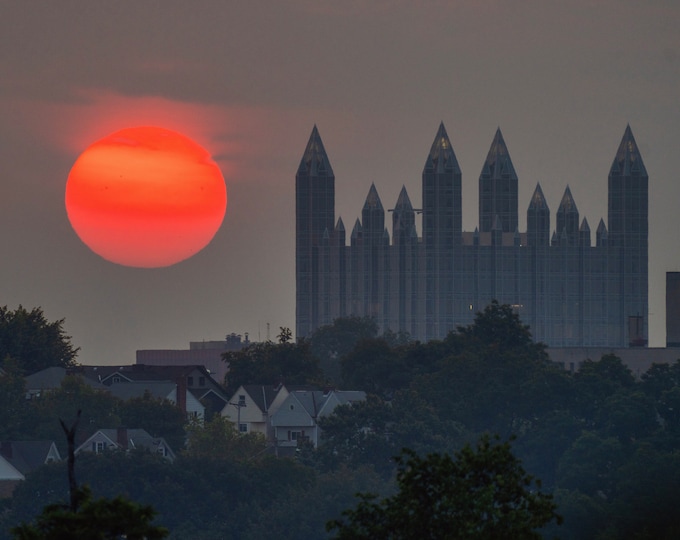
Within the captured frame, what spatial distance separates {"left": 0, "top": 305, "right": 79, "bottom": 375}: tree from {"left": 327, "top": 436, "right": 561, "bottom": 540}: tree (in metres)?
106

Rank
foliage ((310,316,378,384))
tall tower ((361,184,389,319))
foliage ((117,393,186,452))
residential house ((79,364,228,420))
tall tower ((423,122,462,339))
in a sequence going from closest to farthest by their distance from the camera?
foliage ((117,393,186,452)) < residential house ((79,364,228,420)) < foliage ((310,316,378,384)) < tall tower ((423,122,462,339)) < tall tower ((361,184,389,319))

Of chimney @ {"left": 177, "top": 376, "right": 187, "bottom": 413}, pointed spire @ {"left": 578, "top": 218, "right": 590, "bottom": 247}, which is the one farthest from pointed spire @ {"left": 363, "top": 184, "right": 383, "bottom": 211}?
chimney @ {"left": 177, "top": 376, "right": 187, "bottom": 413}

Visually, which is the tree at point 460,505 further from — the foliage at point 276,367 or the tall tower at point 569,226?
the tall tower at point 569,226

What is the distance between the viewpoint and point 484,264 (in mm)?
193625

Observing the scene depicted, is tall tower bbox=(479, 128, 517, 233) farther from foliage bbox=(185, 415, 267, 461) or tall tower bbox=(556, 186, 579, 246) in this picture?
foliage bbox=(185, 415, 267, 461)

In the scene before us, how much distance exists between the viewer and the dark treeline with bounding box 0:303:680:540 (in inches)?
3593

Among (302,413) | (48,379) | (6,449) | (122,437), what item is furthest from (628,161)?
(6,449)

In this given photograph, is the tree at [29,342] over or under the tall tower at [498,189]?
under

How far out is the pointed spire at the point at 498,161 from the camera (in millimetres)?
189750

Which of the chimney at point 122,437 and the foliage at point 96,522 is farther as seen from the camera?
the chimney at point 122,437

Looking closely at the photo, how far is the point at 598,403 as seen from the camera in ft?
378

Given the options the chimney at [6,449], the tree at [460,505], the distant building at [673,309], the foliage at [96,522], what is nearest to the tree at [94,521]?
the foliage at [96,522]

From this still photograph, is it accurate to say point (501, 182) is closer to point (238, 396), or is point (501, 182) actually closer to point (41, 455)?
point (238, 396)

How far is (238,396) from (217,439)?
730 inches
